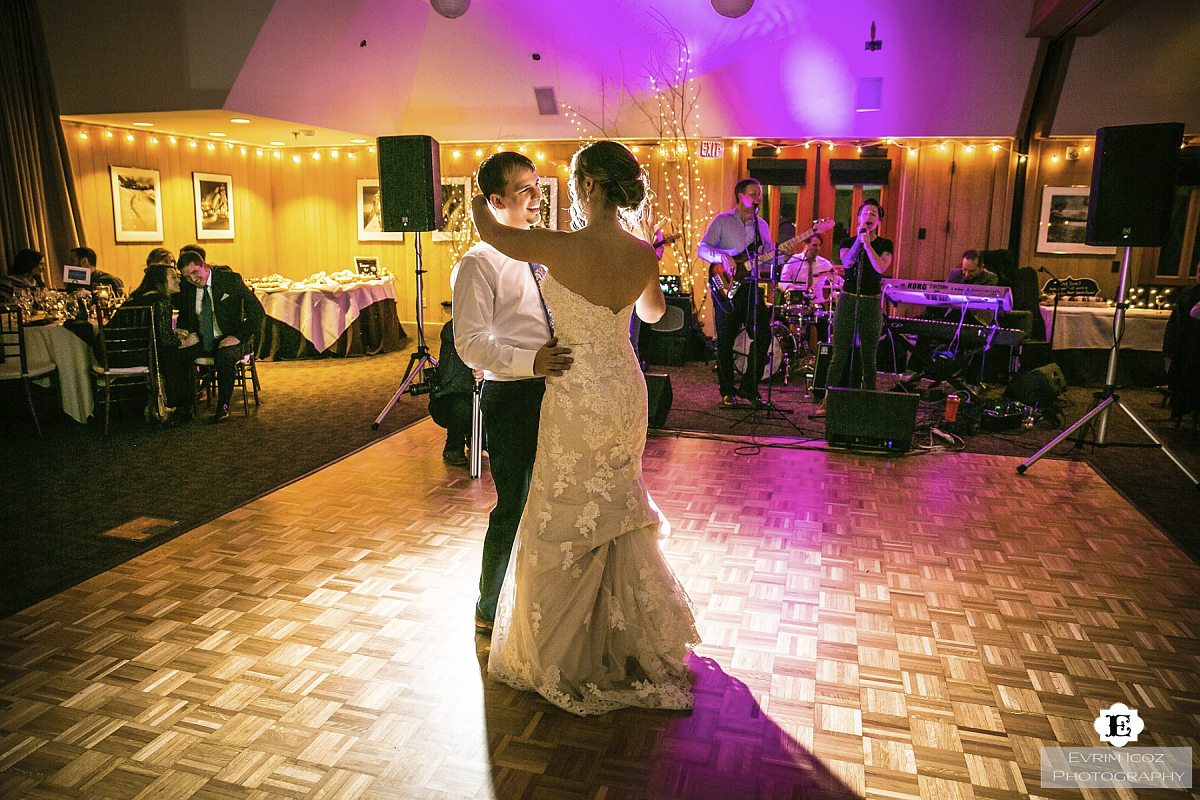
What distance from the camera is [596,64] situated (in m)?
10.7

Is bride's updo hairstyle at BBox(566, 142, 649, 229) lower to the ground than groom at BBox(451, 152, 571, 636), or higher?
higher

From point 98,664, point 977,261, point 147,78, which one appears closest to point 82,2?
point 147,78

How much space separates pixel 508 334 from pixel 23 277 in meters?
6.90

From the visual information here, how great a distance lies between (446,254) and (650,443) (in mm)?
7757

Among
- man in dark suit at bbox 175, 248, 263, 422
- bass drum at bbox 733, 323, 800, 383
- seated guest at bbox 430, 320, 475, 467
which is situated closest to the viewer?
seated guest at bbox 430, 320, 475, 467

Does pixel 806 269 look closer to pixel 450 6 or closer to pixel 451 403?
pixel 450 6

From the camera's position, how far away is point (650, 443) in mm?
6184

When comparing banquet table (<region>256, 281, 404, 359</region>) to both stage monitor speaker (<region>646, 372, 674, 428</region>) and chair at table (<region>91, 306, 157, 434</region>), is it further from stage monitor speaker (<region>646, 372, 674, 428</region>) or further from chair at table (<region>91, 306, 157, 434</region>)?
stage monitor speaker (<region>646, 372, 674, 428</region>)

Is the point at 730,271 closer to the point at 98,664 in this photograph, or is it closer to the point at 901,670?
the point at 901,670

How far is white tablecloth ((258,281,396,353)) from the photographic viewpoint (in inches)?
379

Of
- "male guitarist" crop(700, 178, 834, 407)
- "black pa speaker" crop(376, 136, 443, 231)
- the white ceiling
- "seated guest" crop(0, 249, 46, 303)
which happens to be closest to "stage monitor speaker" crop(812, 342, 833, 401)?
"male guitarist" crop(700, 178, 834, 407)

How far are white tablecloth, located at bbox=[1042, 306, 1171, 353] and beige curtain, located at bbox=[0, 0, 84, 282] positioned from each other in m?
11.3

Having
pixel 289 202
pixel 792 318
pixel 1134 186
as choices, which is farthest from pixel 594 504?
pixel 289 202

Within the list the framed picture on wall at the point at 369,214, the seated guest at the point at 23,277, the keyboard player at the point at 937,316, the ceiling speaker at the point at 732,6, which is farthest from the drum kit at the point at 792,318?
the framed picture on wall at the point at 369,214
